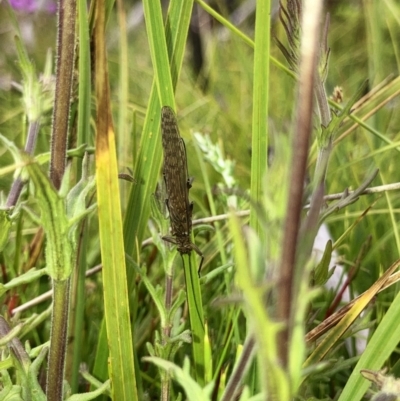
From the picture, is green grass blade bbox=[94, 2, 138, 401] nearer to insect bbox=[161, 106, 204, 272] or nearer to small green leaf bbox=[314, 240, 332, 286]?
insect bbox=[161, 106, 204, 272]

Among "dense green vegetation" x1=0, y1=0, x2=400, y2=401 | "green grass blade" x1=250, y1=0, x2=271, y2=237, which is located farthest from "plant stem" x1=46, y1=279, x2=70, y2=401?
"green grass blade" x1=250, y1=0, x2=271, y2=237

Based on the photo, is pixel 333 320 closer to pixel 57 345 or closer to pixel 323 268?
pixel 323 268

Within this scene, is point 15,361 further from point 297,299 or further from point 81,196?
point 297,299

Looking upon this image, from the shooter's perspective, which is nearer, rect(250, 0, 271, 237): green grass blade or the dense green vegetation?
the dense green vegetation

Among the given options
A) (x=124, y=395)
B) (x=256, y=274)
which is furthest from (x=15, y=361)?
(x=256, y=274)

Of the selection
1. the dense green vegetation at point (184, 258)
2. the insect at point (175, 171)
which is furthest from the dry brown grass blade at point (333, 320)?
the insect at point (175, 171)

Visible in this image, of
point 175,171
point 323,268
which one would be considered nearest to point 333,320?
point 323,268

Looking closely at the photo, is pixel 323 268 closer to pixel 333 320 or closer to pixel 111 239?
pixel 333 320

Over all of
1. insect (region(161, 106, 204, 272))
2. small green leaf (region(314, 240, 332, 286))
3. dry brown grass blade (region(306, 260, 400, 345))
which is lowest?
dry brown grass blade (region(306, 260, 400, 345))

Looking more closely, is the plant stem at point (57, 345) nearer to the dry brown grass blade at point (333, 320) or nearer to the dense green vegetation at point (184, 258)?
the dense green vegetation at point (184, 258)

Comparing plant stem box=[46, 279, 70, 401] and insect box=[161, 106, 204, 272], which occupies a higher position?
insect box=[161, 106, 204, 272]

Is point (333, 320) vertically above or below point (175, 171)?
below
